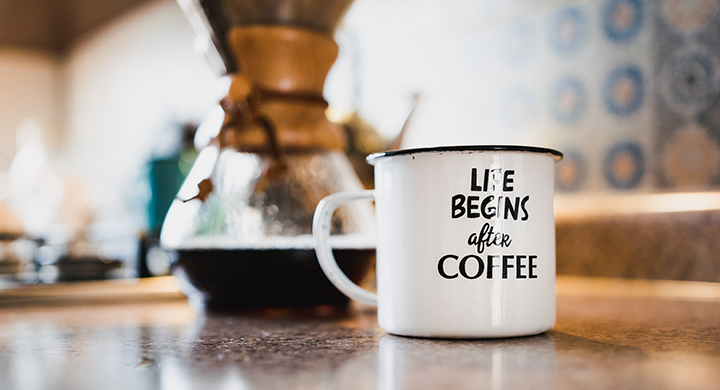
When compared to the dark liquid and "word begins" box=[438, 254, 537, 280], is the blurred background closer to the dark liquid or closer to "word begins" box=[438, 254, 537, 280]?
the dark liquid

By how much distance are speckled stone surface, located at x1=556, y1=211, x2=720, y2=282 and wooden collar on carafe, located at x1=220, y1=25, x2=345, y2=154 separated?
0.56m

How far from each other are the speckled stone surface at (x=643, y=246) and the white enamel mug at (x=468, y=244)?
59cm

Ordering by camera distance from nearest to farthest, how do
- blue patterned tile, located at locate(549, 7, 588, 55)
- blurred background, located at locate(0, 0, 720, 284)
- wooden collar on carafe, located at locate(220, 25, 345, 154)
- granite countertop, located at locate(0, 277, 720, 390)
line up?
granite countertop, located at locate(0, 277, 720, 390) → wooden collar on carafe, located at locate(220, 25, 345, 154) → blurred background, located at locate(0, 0, 720, 284) → blue patterned tile, located at locate(549, 7, 588, 55)

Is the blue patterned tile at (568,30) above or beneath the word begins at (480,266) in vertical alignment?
above

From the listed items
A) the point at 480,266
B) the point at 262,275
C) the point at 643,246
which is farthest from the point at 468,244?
the point at 643,246

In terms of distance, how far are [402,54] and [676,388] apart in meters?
1.24

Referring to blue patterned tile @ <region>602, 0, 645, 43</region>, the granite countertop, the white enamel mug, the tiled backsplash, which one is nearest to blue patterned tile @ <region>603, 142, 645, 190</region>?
the tiled backsplash

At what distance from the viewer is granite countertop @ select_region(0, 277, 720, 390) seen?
216 millimetres

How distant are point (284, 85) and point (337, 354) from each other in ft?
0.97

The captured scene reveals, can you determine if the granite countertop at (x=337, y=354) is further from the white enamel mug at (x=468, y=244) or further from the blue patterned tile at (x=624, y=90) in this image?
the blue patterned tile at (x=624, y=90)

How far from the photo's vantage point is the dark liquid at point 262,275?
445 millimetres

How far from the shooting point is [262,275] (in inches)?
17.7

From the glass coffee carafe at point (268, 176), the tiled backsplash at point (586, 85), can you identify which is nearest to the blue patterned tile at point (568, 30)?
the tiled backsplash at point (586, 85)

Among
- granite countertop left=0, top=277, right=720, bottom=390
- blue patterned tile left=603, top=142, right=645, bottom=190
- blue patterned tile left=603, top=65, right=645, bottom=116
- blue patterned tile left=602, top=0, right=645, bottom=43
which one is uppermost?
blue patterned tile left=602, top=0, right=645, bottom=43
